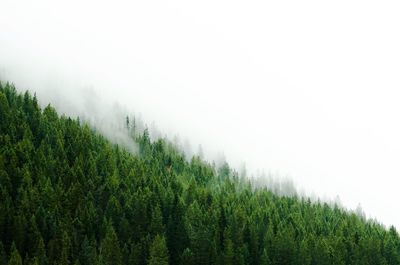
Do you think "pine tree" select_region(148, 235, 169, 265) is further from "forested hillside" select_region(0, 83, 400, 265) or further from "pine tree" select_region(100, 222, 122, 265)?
"pine tree" select_region(100, 222, 122, 265)

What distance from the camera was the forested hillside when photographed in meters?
101

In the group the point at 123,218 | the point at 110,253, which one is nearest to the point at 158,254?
the point at 110,253

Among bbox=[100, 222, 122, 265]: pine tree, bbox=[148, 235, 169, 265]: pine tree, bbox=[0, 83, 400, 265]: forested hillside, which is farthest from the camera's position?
bbox=[0, 83, 400, 265]: forested hillside

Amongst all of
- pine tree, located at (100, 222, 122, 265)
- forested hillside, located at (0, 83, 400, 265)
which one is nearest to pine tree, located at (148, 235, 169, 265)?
forested hillside, located at (0, 83, 400, 265)

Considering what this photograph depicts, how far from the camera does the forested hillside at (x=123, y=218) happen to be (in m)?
101

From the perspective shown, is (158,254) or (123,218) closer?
(158,254)

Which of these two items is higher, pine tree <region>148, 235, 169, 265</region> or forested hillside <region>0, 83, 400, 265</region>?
forested hillside <region>0, 83, 400, 265</region>

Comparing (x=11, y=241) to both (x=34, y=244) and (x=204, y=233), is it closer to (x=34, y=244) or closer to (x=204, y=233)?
(x=34, y=244)

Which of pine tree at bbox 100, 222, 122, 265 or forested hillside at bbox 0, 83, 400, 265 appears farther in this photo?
forested hillside at bbox 0, 83, 400, 265

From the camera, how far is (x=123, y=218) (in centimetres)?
11544

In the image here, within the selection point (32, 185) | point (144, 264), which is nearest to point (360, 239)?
point (144, 264)

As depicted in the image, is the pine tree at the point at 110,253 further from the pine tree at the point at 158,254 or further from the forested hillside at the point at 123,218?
the pine tree at the point at 158,254

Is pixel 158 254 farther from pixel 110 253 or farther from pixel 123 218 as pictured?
pixel 123 218

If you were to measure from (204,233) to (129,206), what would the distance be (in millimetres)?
20695
